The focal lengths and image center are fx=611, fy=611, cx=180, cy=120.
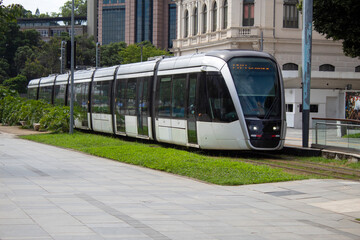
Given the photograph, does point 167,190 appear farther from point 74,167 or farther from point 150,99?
point 150,99

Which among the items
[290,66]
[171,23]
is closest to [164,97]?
[290,66]

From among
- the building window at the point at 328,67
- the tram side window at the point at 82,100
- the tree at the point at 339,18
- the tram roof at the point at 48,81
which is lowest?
the tram side window at the point at 82,100

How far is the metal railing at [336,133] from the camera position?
19.1m

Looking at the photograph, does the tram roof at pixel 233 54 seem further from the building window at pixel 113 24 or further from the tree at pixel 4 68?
the building window at pixel 113 24

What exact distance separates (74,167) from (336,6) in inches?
582

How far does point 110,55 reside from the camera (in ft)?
352

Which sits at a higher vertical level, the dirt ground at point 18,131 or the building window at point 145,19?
the building window at point 145,19

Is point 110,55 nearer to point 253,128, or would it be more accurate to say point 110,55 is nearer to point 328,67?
point 328,67

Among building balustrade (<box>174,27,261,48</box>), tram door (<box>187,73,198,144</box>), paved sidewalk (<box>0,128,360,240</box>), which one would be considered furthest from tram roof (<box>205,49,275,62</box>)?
building balustrade (<box>174,27,261,48</box>)

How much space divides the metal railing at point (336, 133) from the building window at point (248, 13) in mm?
31770

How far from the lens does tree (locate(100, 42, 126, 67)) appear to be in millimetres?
104500

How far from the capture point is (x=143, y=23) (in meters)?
138

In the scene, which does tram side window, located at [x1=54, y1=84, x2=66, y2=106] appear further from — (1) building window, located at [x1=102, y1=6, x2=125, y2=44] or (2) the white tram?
(1) building window, located at [x1=102, y1=6, x2=125, y2=44]

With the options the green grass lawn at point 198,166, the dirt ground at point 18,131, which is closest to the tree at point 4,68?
the dirt ground at point 18,131
